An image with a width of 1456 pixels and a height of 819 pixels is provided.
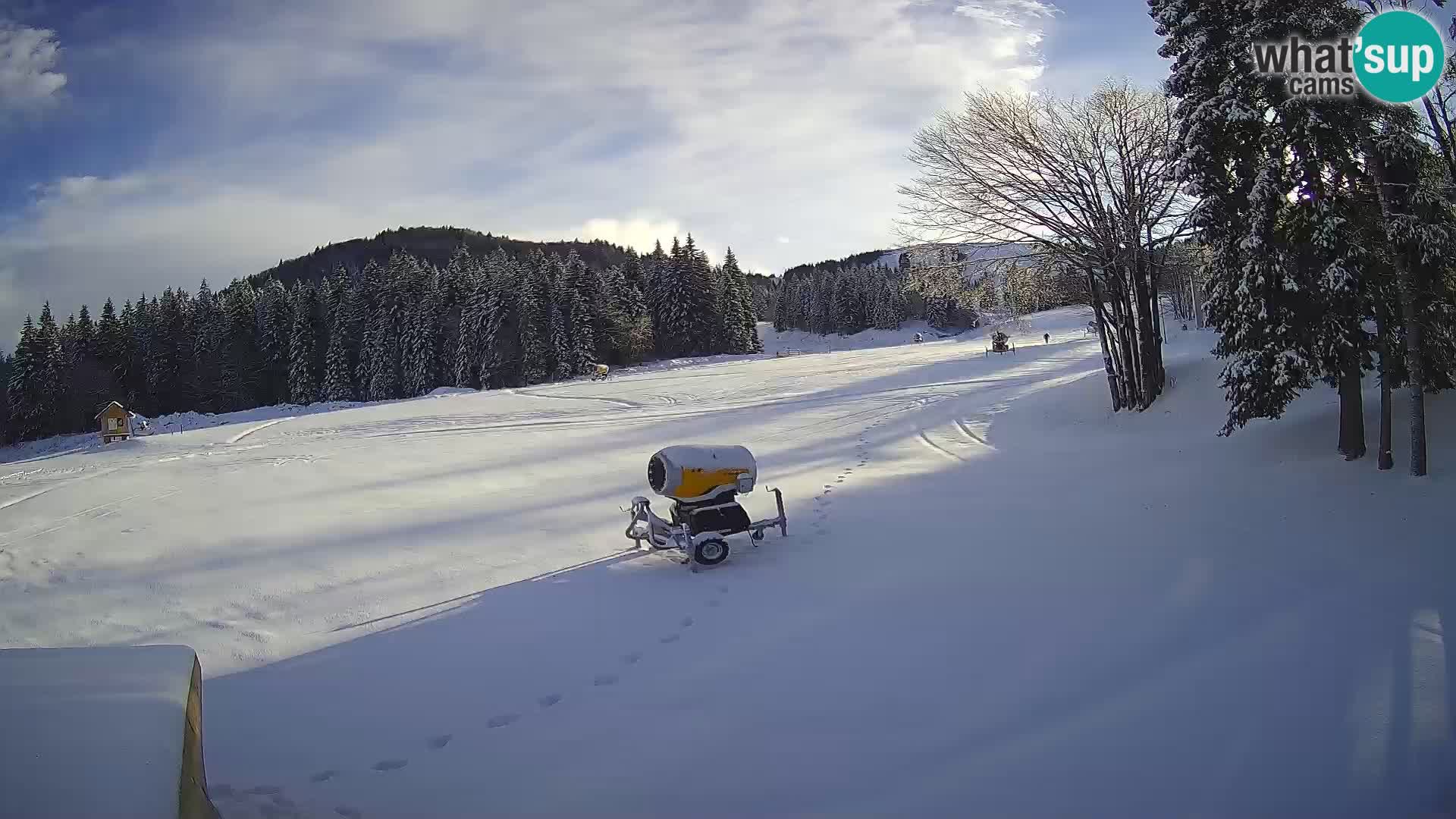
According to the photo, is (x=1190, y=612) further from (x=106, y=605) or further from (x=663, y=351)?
(x=663, y=351)

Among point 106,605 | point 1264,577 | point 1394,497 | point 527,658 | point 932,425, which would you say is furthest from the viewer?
point 932,425

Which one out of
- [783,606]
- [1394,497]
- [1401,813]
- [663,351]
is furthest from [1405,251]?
[663,351]

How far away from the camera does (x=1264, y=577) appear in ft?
20.7

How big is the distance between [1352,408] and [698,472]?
878 cm

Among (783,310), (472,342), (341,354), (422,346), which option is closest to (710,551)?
(472,342)

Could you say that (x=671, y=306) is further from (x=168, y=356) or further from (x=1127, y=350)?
(x=1127, y=350)

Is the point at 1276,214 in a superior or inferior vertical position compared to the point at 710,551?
superior

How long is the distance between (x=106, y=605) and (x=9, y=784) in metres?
6.39

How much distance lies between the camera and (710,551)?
7.83m

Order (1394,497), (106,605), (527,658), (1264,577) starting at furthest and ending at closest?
(1394,497) < (106,605) < (1264,577) < (527,658)

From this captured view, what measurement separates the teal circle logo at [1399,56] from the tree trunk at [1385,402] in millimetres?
2720

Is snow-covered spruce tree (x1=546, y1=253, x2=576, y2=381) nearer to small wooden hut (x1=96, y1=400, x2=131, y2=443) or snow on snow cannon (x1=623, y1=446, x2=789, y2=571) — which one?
small wooden hut (x1=96, y1=400, x2=131, y2=443)

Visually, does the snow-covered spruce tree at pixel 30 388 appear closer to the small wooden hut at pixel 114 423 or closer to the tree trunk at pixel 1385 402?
the small wooden hut at pixel 114 423

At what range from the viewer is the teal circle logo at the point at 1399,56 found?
320 inches
